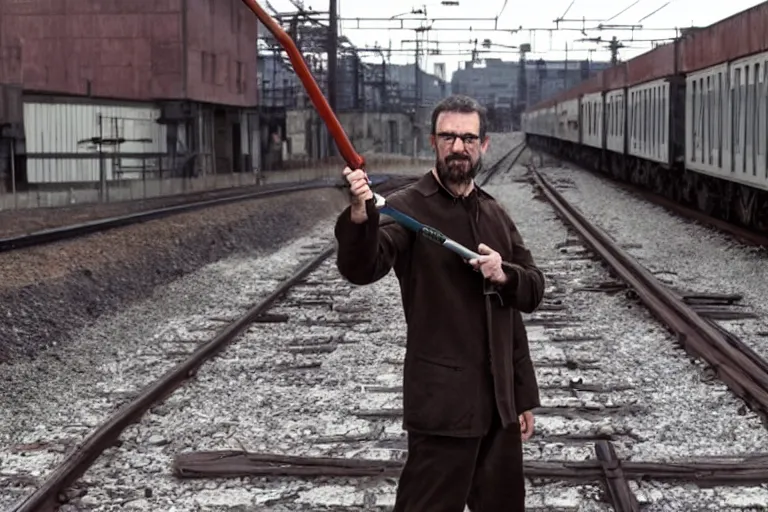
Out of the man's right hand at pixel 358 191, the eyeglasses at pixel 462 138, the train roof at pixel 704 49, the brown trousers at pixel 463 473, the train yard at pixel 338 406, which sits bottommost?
the train yard at pixel 338 406

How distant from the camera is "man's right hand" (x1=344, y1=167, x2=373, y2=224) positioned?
3225 mm

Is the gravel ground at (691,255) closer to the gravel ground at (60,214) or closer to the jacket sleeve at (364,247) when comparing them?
the jacket sleeve at (364,247)

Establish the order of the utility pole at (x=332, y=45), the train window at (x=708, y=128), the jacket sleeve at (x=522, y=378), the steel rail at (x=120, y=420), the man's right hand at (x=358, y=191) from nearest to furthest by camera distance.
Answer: the man's right hand at (x=358, y=191), the jacket sleeve at (x=522, y=378), the steel rail at (x=120, y=420), the train window at (x=708, y=128), the utility pole at (x=332, y=45)

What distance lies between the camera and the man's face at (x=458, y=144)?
3.53m

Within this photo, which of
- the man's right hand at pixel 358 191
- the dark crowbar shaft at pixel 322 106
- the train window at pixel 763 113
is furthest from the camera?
the train window at pixel 763 113

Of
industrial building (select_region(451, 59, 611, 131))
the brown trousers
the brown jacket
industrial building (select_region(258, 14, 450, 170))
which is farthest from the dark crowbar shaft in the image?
industrial building (select_region(451, 59, 611, 131))

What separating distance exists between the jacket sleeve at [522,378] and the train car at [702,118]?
12042 millimetres

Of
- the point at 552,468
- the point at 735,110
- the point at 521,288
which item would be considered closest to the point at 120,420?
the point at 552,468

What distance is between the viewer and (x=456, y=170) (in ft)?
11.8

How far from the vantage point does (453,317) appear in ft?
11.9

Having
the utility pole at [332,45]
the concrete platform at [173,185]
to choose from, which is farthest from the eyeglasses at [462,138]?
the utility pole at [332,45]

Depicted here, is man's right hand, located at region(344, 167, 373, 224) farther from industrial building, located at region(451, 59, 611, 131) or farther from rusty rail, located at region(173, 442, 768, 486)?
industrial building, located at region(451, 59, 611, 131)

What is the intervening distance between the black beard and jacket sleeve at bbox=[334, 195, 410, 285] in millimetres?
272

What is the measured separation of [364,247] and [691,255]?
13.0m
